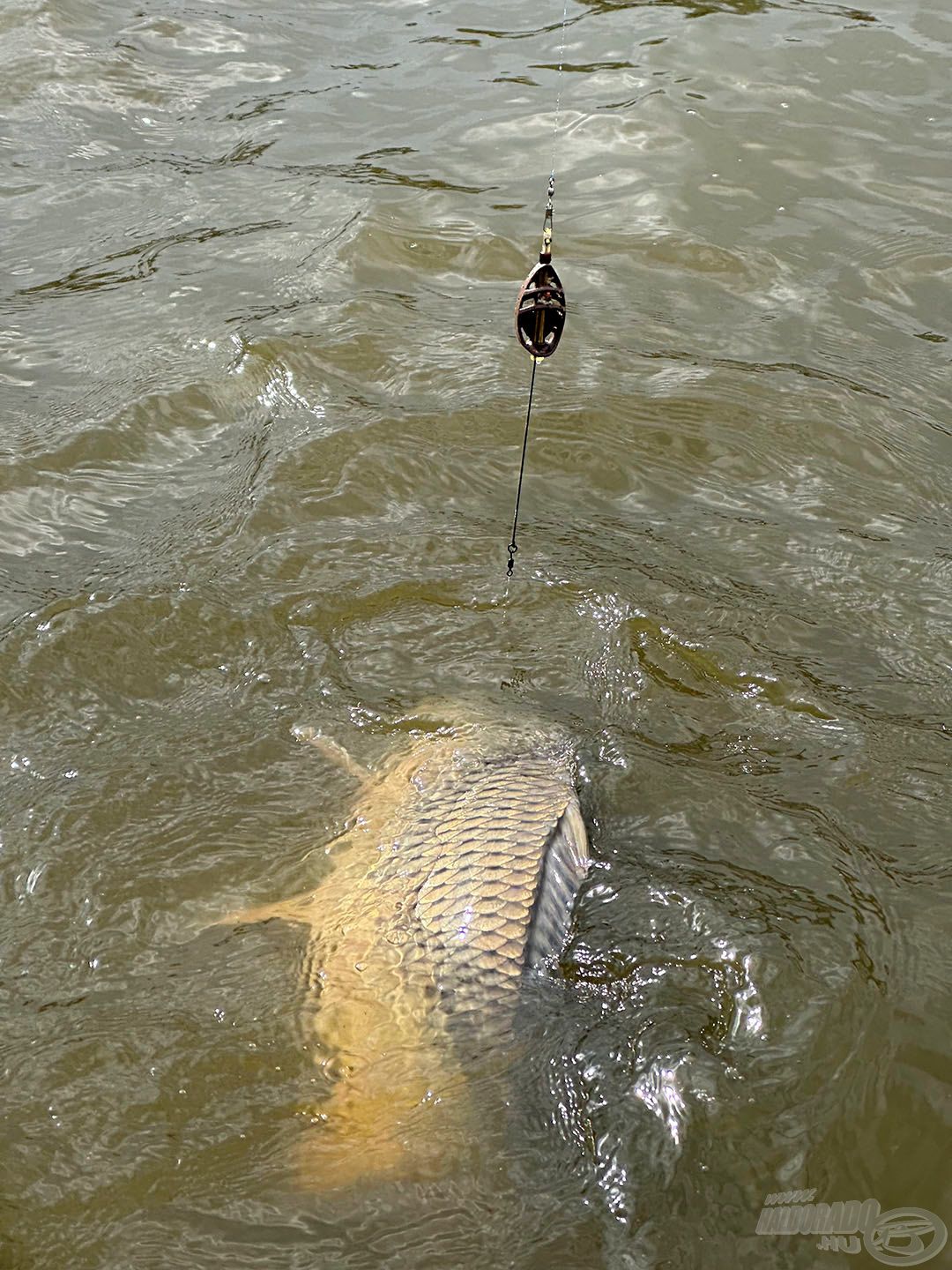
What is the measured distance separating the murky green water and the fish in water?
83 mm

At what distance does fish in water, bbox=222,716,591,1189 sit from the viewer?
259 cm

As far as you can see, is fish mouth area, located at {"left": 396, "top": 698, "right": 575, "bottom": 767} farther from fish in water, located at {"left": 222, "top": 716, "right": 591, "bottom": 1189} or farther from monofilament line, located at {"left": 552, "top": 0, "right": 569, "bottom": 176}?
monofilament line, located at {"left": 552, "top": 0, "right": 569, "bottom": 176}

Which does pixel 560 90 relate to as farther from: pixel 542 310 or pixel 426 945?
pixel 426 945

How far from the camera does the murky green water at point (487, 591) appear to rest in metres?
2.54

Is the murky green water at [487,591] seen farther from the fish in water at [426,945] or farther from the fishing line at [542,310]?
the fishing line at [542,310]

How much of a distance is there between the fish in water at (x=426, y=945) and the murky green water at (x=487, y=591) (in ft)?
0.27

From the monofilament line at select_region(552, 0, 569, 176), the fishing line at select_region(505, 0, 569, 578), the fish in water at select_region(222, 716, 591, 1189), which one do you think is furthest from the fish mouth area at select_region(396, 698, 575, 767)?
the monofilament line at select_region(552, 0, 569, 176)

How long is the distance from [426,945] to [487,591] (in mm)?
1638

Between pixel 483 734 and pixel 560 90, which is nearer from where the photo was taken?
pixel 483 734

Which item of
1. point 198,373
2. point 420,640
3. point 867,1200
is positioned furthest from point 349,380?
point 867,1200

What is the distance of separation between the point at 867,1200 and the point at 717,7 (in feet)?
27.7

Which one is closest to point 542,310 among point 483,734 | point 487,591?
point 487,591

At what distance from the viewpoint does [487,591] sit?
4.14 m

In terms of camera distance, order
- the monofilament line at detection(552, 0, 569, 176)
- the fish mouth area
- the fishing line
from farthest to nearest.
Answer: the monofilament line at detection(552, 0, 569, 176) → the fish mouth area → the fishing line
